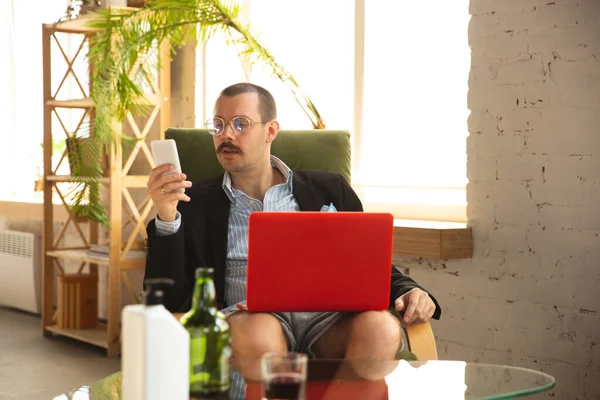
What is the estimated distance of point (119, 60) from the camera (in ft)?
11.9

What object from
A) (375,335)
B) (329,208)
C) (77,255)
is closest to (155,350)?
(375,335)

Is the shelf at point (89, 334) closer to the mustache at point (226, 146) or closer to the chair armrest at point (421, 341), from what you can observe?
the mustache at point (226, 146)

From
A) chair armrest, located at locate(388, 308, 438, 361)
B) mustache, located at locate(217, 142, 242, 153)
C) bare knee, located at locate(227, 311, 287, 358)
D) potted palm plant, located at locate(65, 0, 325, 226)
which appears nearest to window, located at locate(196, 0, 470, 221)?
potted palm plant, located at locate(65, 0, 325, 226)

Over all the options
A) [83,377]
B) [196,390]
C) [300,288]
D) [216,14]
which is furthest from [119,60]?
[196,390]

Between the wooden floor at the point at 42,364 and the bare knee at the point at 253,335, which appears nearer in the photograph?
the bare knee at the point at 253,335

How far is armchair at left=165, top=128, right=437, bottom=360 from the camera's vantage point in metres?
2.60

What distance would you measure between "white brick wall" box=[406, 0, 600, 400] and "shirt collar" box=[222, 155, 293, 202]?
0.80 meters

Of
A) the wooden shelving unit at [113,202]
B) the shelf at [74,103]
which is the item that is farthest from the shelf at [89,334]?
the shelf at [74,103]

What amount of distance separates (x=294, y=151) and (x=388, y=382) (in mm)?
1212

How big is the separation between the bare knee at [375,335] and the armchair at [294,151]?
2.83 feet

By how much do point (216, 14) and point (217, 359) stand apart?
2.34m

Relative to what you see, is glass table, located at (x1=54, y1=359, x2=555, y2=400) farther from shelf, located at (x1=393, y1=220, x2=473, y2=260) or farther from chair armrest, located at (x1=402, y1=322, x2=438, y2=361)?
shelf, located at (x1=393, y1=220, x2=473, y2=260)

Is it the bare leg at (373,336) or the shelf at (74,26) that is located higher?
the shelf at (74,26)

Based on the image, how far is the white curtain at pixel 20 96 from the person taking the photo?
19.6 feet
